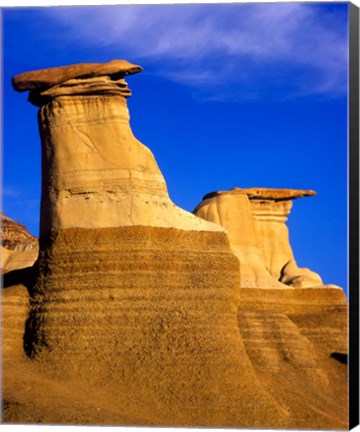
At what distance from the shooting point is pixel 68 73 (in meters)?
32.6

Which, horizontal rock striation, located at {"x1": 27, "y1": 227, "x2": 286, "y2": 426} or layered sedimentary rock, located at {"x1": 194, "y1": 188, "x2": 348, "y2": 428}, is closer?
horizontal rock striation, located at {"x1": 27, "y1": 227, "x2": 286, "y2": 426}

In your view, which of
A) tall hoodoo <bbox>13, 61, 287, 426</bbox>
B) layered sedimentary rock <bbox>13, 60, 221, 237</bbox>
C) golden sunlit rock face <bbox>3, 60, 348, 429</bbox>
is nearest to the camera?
golden sunlit rock face <bbox>3, 60, 348, 429</bbox>

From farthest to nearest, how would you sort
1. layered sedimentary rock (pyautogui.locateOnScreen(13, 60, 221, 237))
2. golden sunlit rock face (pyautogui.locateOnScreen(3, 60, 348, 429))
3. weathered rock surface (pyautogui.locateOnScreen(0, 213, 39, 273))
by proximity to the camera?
1. weathered rock surface (pyautogui.locateOnScreen(0, 213, 39, 273))
2. layered sedimentary rock (pyautogui.locateOnScreen(13, 60, 221, 237))
3. golden sunlit rock face (pyautogui.locateOnScreen(3, 60, 348, 429))

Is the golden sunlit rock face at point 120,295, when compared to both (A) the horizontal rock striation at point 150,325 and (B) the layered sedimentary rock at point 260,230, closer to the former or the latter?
(A) the horizontal rock striation at point 150,325

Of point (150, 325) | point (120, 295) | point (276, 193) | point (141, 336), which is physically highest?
point (276, 193)

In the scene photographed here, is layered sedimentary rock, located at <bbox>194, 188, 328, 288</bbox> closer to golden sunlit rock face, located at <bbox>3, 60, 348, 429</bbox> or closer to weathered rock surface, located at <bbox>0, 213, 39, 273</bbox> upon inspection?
weathered rock surface, located at <bbox>0, 213, 39, 273</bbox>

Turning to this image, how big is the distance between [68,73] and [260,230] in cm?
1844

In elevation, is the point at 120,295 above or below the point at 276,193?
below

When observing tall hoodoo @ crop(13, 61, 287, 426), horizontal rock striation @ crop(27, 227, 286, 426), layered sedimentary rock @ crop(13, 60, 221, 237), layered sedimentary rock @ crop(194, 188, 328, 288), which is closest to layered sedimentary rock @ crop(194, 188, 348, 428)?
layered sedimentary rock @ crop(194, 188, 328, 288)

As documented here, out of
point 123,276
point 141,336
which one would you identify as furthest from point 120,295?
point 141,336

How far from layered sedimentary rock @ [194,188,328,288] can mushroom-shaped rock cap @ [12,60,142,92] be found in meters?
10.9

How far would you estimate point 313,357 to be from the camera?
38219 mm

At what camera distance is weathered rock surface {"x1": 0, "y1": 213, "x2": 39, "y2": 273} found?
147ft

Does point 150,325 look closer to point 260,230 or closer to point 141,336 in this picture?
point 141,336
